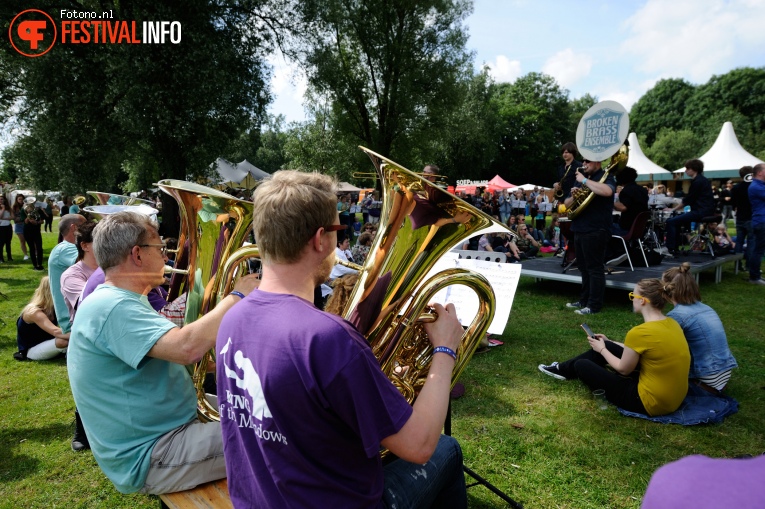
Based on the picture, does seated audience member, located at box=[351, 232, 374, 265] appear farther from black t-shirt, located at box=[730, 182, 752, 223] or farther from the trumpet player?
black t-shirt, located at box=[730, 182, 752, 223]

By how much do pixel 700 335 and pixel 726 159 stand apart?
2398cm

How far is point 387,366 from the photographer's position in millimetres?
1808

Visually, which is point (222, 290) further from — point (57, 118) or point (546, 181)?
point (546, 181)

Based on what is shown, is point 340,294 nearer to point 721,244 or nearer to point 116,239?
point 116,239

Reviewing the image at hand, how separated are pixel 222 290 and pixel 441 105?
20133 mm

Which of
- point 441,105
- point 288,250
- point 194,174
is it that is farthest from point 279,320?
point 441,105

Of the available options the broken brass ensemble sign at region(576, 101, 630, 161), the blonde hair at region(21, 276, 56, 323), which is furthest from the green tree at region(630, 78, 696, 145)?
the blonde hair at region(21, 276, 56, 323)

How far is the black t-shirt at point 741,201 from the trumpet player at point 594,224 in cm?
436

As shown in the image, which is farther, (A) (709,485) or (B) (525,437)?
(B) (525,437)

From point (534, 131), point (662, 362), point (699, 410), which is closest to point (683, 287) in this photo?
point (662, 362)

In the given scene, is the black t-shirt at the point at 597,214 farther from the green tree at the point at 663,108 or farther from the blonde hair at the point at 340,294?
the green tree at the point at 663,108

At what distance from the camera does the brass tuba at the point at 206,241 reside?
241 cm

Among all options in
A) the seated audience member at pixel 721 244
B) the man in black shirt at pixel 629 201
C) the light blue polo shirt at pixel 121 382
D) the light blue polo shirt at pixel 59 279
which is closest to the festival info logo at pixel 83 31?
the light blue polo shirt at pixel 59 279

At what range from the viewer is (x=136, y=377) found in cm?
193
